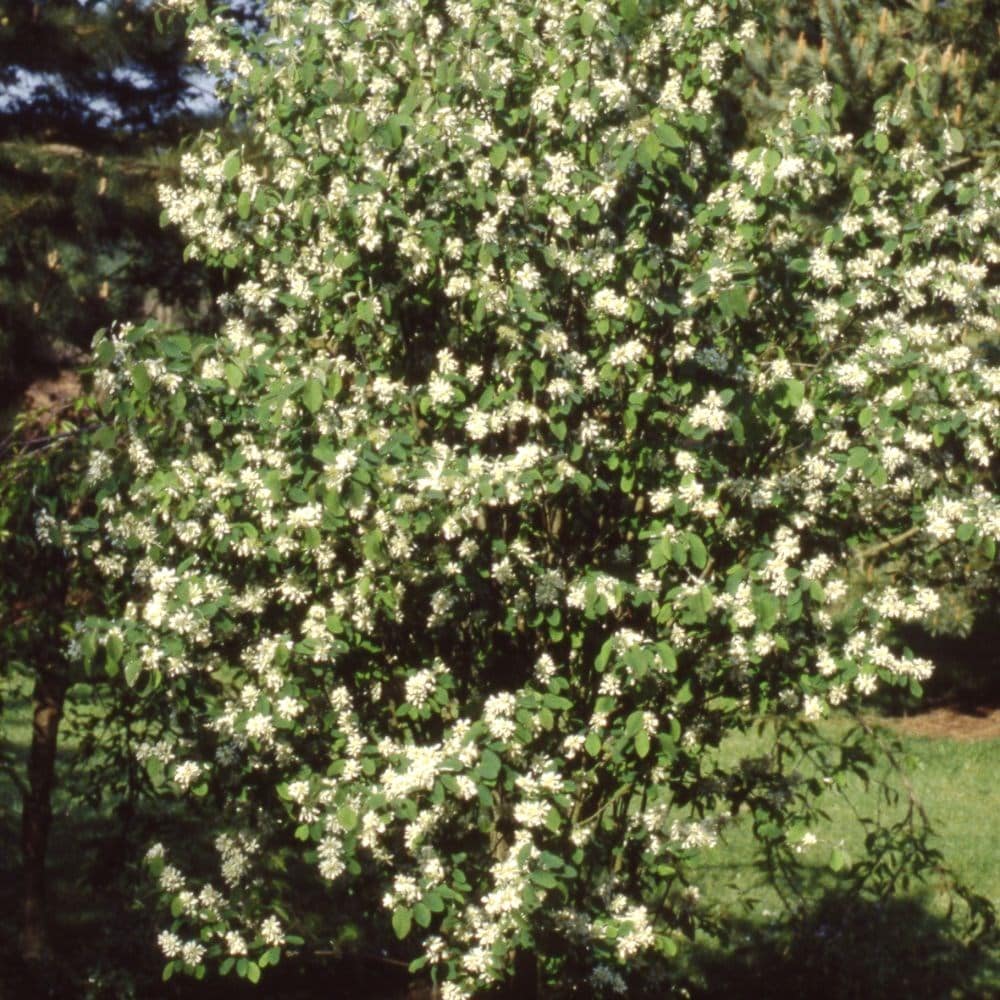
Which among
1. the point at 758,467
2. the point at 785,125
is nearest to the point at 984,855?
the point at 758,467

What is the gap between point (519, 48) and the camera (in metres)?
3.84

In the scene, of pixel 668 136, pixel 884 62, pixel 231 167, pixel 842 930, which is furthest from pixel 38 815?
pixel 884 62

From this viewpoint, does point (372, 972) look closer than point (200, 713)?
No

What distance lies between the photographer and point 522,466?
3441 mm

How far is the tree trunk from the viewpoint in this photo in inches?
218

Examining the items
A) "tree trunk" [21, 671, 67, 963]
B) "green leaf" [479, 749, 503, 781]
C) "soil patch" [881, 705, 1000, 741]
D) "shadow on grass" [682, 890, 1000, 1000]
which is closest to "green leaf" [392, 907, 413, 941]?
"green leaf" [479, 749, 503, 781]

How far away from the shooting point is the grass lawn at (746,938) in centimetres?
519

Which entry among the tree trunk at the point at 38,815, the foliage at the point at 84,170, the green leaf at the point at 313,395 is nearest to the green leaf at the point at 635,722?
the green leaf at the point at 313,395

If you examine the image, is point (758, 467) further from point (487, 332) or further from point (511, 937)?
point (511, 937)

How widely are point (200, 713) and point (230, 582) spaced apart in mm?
368

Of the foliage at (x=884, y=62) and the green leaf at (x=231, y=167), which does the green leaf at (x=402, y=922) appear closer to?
the green leaf at (x=231, y=167)

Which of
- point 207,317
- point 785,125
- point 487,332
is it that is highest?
point 207,317

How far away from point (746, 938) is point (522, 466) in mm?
3904

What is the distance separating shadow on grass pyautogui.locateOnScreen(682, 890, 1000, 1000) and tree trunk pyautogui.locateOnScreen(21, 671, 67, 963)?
270 cm
